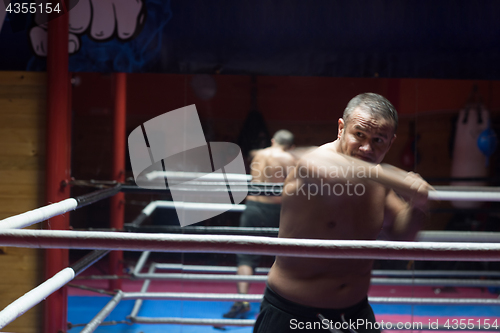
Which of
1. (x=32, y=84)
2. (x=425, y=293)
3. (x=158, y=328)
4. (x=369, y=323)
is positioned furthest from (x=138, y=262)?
(x=425, y=293)

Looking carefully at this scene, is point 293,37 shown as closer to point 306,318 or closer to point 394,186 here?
point 394,186

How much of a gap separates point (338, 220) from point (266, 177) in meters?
1.53

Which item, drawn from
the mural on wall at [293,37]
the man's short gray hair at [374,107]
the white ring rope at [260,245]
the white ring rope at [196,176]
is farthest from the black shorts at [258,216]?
the white ring rope at [260,245]

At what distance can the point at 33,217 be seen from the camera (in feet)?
3.82

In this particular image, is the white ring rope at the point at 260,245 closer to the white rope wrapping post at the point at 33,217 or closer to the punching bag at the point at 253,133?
the white rope wrapping post at the point at 33,217

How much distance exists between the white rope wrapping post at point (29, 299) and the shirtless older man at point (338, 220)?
2.41 feet

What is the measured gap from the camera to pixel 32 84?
2.20 m

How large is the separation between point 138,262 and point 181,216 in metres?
0.51

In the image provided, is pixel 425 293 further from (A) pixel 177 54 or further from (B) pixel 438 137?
(A) pixel 177 54

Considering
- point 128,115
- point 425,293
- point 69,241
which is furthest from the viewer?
point 425,293

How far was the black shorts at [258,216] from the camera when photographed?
2.86 metres

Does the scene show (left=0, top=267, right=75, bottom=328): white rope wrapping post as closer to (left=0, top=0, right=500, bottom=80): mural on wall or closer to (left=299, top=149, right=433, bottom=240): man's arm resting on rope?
(left=299, top=149, right=433, bottom=240): man's arm resting on rope

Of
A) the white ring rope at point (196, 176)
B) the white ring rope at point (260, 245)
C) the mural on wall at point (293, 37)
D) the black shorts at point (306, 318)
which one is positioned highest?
the mural on wall at point (293, 37)

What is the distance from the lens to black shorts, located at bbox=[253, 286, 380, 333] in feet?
4.08
